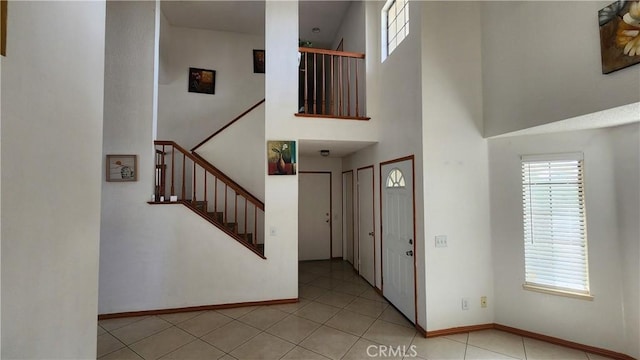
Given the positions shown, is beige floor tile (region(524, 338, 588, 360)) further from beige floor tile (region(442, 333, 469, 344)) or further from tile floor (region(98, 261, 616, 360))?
beige floor tile (region(442, 333, 469, 344))

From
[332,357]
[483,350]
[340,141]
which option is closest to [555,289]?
[483,350]

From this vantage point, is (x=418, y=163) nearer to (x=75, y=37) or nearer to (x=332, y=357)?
(x=332, y=357)

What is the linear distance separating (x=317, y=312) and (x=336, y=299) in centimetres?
50

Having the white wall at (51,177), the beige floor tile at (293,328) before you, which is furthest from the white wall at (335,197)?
the white wall at (51,177)

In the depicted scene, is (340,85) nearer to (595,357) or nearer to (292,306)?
(292,306)

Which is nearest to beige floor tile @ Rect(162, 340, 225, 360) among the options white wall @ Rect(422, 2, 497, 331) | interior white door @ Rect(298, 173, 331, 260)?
white wall @ Rect(422, 2, 497, 331)

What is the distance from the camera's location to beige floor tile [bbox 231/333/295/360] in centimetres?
256

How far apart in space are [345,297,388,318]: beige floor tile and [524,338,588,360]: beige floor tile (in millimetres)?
1540

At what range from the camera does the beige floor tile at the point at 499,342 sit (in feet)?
8.43

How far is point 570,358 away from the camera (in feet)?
→ 8.13

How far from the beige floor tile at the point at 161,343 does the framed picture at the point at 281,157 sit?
216 centimetres

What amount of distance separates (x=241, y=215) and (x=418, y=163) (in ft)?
9.80

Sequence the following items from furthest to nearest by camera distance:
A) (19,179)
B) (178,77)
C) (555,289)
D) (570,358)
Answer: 1. (178,77)
2. (555,289)
3. (570,358)
4. (19,179)

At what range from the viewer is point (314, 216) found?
5883mm
